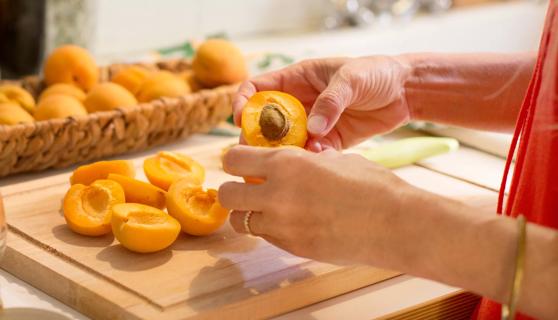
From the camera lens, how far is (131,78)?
5.44ft

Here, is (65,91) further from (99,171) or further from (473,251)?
(473,251)

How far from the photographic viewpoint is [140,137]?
1.53 m

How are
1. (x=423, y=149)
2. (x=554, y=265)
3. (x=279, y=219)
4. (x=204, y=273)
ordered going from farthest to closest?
(x=423, y=149) → (x=204, y=273) → (x=279, y=219) → (x=554, y=265)

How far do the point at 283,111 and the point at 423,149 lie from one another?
413 millimetres

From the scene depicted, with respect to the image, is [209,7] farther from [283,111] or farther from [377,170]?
[377,170]

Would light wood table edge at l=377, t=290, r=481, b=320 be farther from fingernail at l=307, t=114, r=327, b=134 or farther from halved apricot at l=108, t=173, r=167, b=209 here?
halved apricot at l=108, t=173, r=167, b=209

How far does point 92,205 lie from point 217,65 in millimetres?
526

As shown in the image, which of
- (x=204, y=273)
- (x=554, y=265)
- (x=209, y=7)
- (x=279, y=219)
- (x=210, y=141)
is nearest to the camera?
(x=554, y=265)

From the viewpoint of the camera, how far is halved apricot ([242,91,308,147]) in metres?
1.16

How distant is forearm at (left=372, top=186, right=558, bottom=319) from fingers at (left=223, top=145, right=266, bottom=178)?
17 cm

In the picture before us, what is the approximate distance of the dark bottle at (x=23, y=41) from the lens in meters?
1.98

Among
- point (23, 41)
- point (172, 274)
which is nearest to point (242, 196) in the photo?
point (172, 274)

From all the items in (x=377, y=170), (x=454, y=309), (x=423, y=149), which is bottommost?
(x=454, y=309)

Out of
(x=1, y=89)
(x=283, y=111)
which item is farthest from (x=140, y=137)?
(x=283, y=111)
